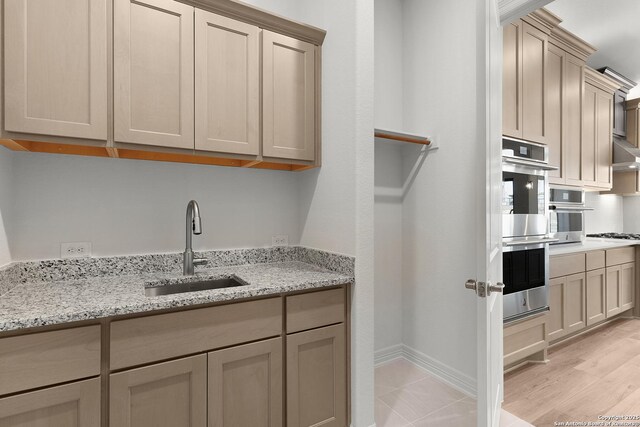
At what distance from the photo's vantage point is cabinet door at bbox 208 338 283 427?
1310 mm

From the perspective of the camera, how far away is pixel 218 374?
1311mm

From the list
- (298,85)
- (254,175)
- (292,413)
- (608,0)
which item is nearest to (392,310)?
(292,413)

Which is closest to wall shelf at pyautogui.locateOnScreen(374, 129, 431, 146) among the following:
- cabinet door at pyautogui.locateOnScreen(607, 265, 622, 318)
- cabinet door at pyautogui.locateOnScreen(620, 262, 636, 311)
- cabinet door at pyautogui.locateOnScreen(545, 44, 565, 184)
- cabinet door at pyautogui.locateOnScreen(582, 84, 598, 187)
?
cabinet door at pyautogui.locateOnScreen(545, 44, 565, 184)

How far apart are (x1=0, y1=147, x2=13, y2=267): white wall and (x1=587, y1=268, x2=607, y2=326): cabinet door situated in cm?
432

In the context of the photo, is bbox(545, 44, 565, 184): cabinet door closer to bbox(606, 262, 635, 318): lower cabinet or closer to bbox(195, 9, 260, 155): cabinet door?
bbox(606, 262, 635, 318): lower cabinet

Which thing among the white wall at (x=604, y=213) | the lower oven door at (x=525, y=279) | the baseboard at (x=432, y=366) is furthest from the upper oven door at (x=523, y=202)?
the white wall at (x=604, y=213)

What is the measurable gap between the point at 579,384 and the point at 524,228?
1.18m

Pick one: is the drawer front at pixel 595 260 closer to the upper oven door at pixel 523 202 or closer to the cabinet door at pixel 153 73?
the upper oven door at pixel 523 202

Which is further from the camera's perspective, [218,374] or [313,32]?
[313,32]

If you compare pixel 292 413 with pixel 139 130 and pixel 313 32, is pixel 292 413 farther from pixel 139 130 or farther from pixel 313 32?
pixel 313 32

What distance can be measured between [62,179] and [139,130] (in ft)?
1.70

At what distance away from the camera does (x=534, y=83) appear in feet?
8.09

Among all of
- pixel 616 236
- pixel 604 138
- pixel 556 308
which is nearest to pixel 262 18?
pixel 556 308

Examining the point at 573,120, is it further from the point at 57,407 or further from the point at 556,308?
the point at 57,407
